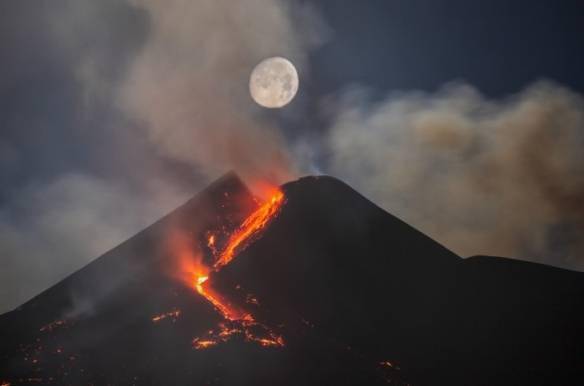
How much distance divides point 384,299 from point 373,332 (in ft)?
6.93

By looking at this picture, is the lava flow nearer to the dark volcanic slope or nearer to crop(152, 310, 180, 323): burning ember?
the dark volcanic slope

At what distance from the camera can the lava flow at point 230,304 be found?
55.3 ft

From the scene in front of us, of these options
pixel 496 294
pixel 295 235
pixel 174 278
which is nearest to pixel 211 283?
pixel 174 278

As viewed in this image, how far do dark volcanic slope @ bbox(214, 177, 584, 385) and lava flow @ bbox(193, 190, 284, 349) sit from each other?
94 centimetres

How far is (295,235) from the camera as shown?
2197 cm

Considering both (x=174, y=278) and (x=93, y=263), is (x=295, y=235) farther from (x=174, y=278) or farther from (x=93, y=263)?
(x=93, y=263)

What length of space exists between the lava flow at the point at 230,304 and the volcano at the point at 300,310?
0.26ft

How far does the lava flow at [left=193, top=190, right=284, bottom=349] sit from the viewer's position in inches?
663

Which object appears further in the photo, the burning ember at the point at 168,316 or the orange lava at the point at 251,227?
the orange lava at the point at 251,227

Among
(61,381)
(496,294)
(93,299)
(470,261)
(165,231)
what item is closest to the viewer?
(61,381)

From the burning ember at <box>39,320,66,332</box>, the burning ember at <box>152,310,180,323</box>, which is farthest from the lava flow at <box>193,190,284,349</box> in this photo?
the burning ember at <box>39,320,66,332</box>

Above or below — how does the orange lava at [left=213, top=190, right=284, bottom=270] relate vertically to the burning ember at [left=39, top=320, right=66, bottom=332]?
above

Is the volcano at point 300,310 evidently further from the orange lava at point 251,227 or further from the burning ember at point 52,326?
the burning ember at point 52,326

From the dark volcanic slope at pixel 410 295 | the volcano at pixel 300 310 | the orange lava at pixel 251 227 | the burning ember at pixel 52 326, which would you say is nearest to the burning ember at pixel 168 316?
the volcano at pixel 300 310
